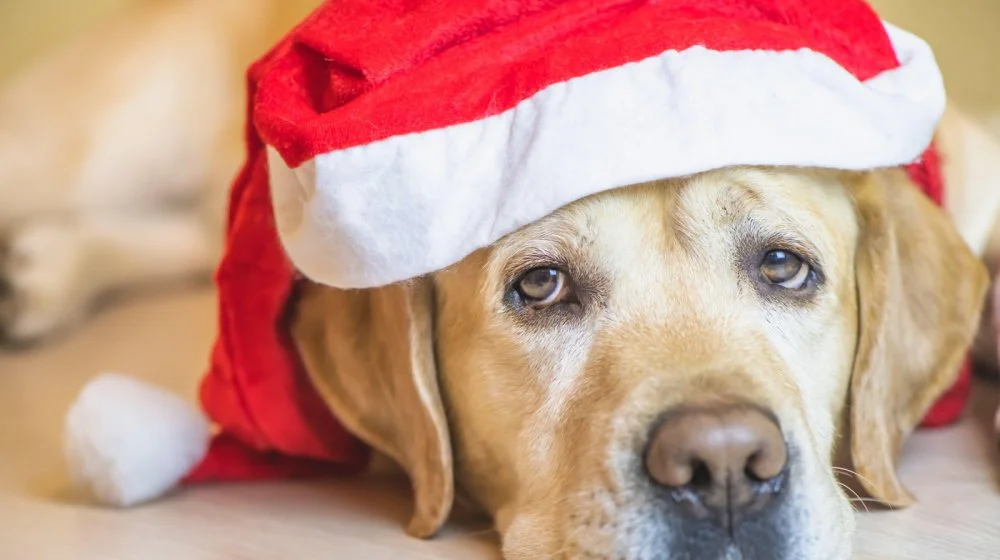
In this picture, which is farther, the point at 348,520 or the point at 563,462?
the point at 348,520

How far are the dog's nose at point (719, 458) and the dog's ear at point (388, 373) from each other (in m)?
0.52

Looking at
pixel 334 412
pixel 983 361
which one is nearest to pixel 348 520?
pixel 334 412

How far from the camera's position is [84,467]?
6.58ft

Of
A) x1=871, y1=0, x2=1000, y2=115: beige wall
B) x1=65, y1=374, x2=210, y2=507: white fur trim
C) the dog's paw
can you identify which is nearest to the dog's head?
x1=65, y1=374, x2=210, y2=507: white fur trim

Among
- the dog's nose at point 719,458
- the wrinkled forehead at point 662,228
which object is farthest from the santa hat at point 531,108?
the dog's nose at point 719,458

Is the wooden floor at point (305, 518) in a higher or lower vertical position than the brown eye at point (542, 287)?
lower

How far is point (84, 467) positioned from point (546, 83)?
46.1 inches

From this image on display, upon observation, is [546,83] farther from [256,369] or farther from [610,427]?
[256,369]

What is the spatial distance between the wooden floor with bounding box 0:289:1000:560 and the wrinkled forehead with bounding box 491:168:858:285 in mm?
502

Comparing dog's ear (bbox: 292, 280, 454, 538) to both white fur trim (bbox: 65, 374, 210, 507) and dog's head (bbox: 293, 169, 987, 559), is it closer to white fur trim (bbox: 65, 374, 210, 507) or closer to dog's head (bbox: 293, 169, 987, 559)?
dog's head (bbox: 293, 169, 987, 559)

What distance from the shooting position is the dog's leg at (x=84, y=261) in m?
3.18

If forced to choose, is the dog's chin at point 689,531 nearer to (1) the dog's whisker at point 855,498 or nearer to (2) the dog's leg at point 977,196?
(1) the dog's whisker at point 855,498

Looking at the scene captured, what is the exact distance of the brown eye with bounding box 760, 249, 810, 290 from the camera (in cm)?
171

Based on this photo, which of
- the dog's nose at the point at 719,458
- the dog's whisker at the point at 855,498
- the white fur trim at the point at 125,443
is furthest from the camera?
the white fur trim at the point at 125,443
